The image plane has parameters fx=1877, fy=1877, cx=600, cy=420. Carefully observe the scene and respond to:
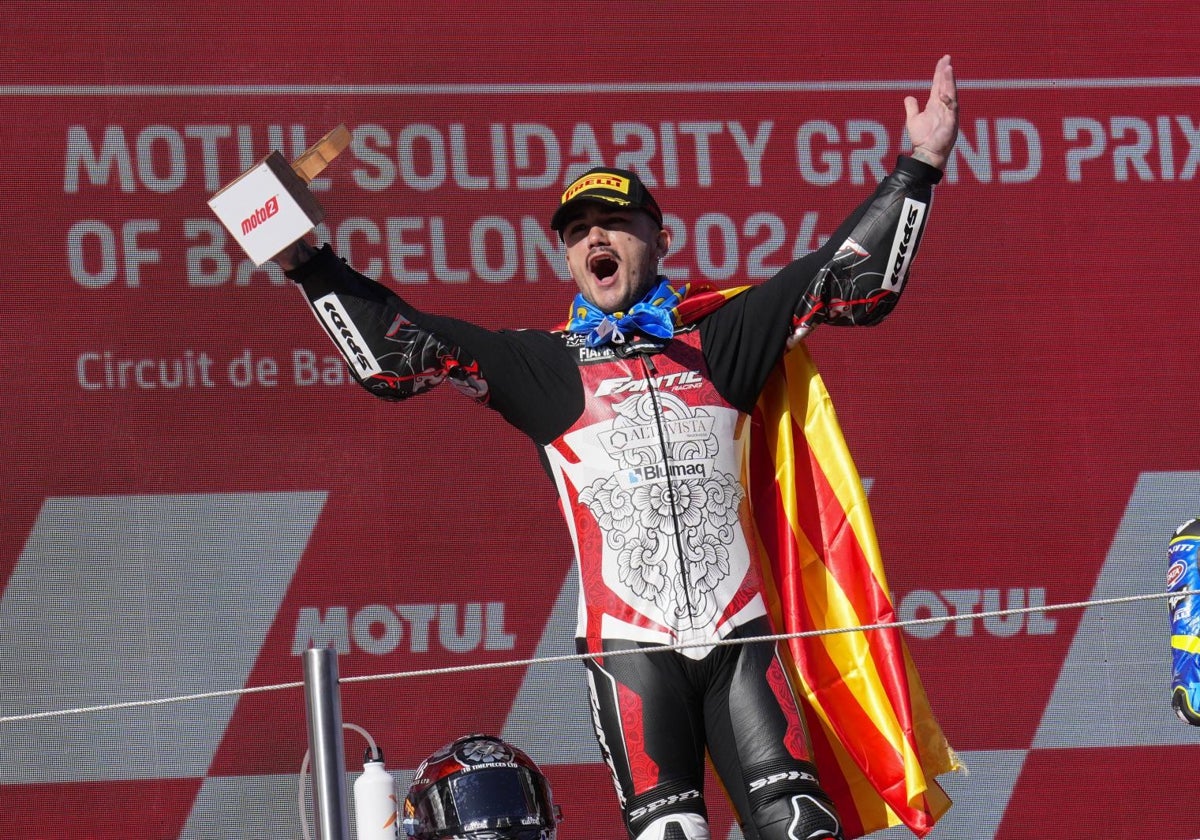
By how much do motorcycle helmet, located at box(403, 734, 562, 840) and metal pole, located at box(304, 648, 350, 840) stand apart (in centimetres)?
84

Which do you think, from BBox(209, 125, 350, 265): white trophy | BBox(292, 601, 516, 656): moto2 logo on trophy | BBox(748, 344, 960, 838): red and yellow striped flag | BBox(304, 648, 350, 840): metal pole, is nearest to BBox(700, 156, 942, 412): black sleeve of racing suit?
BBox(748, 344, 960, 838): red and yellow striped flag

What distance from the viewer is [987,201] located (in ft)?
13.6

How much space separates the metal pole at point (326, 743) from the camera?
2.17 meters

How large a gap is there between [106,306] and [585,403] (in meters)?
1.56

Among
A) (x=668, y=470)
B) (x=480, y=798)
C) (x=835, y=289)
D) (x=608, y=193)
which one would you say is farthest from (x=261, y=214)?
(x=480, y=798)

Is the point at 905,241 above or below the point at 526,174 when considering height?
below

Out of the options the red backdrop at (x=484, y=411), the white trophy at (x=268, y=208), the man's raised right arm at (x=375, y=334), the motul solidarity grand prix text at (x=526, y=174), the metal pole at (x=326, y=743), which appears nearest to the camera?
the metal pole at (x=326, y=743)

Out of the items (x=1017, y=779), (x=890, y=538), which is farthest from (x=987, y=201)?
(x=1017, y=779)

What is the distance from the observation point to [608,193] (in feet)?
8.53

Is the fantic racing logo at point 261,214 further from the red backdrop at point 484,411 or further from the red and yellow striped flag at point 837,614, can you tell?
the red backdrop at point 484,411

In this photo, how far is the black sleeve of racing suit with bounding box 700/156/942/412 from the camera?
2561 millimetres

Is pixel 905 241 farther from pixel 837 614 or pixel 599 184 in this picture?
pixel 837 614

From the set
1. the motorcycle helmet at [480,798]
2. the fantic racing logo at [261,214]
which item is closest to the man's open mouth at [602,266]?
the fantic racing logo at [261,214]

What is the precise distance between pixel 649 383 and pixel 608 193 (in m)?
0.28
